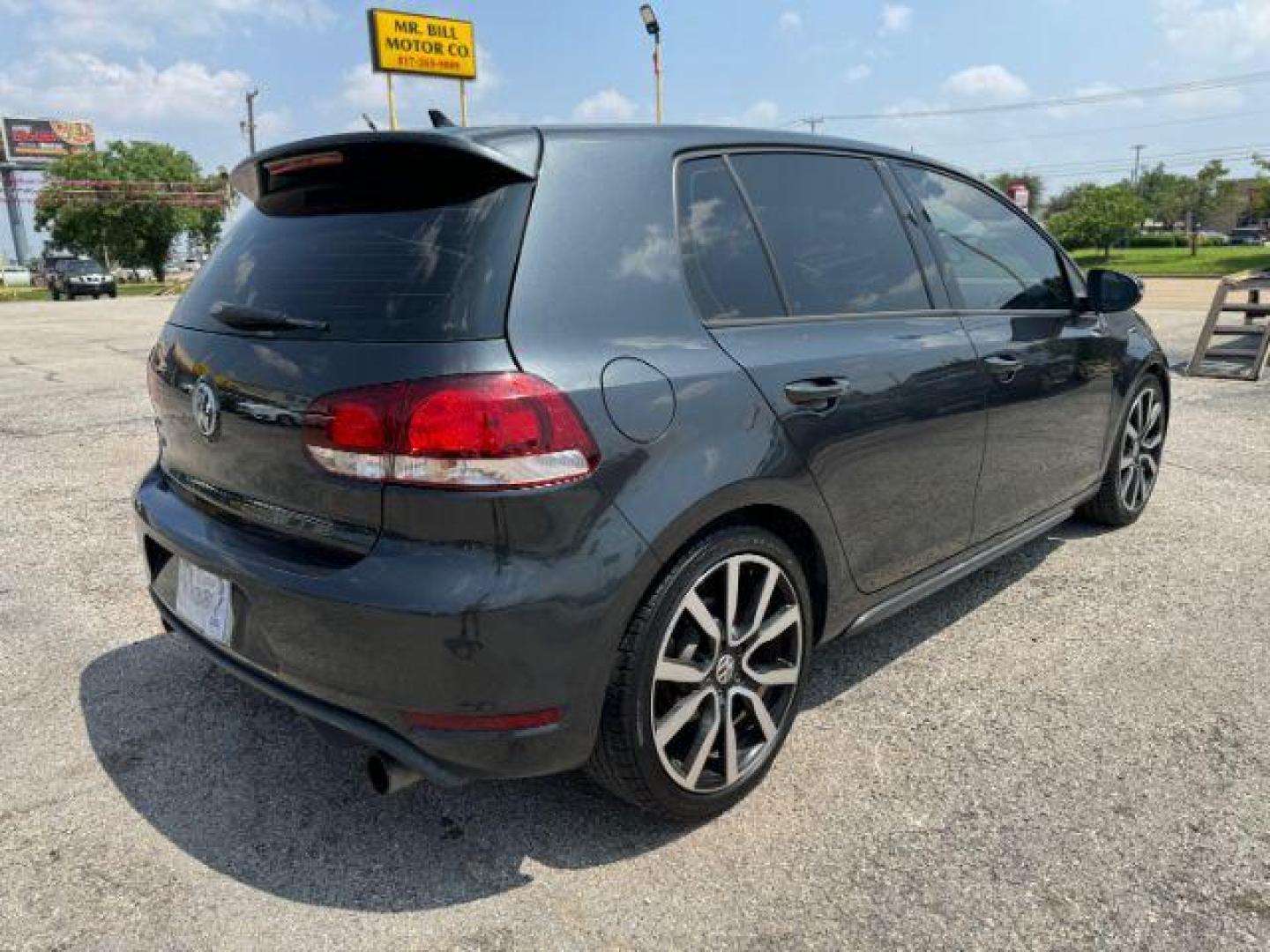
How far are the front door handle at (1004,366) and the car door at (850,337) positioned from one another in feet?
0.31

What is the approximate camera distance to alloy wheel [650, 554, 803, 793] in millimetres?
2258

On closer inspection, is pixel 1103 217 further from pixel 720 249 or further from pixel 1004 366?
pixel 720 249

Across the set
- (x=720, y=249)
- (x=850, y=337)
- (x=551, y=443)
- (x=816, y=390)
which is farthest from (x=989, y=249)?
(x=551, y=443)

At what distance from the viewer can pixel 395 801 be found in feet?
8.25

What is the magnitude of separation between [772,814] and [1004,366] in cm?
176

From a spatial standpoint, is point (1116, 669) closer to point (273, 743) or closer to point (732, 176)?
point (732, 176)

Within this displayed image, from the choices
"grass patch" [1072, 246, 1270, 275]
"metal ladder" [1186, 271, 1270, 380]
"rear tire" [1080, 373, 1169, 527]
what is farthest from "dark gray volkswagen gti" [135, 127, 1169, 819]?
"grass patch" [1072, 246, 1270, 275]

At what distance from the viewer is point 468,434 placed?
1869 mm

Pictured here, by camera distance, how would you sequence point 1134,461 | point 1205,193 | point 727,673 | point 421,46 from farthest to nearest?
1. point 1205,193
2. point 421,46
3. point 1134,461
4. point 727,673

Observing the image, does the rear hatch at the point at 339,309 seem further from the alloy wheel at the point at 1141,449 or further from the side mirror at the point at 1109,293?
the alloy wheel at the point at 1141,449

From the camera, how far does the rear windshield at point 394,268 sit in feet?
6.45

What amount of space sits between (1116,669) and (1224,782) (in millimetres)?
679

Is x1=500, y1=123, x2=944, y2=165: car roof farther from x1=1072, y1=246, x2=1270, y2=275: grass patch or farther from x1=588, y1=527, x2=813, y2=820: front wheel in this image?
x1=1072, y1=246, x2=1270, y2=275: grass patch

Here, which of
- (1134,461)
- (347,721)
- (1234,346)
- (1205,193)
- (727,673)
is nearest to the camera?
(347,721)
